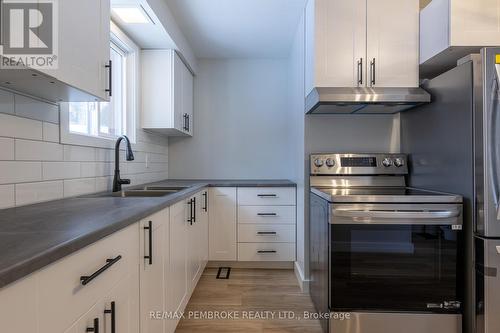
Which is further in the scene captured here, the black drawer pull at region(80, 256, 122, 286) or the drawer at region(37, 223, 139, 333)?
the black drawer pull at region(80, 256, 122, 286)

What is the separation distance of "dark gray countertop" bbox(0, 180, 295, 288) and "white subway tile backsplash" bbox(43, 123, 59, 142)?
0.32m

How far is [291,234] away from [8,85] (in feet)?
7.90

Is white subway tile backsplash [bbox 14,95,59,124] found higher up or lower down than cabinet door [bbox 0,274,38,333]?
higher up

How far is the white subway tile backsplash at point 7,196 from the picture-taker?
1.23 meters

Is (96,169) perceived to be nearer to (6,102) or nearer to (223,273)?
(6,102)

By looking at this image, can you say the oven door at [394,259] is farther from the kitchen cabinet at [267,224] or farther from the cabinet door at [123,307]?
the kitchen cabinet at [267,224]

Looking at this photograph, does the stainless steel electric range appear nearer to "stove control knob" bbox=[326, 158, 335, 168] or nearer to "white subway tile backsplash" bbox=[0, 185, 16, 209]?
"stove control knob" bbox=[326, 158, 335, 168]

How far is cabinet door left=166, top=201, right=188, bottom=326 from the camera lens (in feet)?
5.62

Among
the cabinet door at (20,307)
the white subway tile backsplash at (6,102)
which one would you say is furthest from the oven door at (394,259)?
the white subway tile backsplash at (6,102)

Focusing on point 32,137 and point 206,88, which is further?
point 206,88

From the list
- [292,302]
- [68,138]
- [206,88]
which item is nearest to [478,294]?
[292,302]

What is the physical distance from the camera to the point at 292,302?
231 centimetres

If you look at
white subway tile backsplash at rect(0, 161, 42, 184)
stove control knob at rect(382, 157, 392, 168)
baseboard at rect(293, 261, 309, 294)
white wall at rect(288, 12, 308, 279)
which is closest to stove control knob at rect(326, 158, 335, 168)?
white wall at rect(288, 12, 308, 279)

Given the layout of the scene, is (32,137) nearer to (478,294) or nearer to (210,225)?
(210,225)
